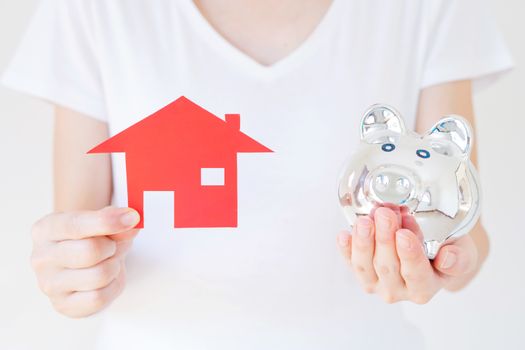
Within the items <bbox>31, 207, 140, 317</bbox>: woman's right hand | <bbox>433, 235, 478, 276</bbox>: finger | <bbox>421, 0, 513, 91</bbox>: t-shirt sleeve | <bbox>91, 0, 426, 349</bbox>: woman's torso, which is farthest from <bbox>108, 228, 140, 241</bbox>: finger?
<bbox>421, 0, 513, 91</bbox>: t-shirt sleeve

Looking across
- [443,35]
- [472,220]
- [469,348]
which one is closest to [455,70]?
[443,35]

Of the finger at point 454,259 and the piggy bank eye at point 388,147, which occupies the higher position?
the piggy bank eye at point 388,147

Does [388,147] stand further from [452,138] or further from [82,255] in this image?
[82,255]

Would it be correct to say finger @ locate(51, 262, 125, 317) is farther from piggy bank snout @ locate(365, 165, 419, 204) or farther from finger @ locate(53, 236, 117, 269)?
piggy bank snout @ locate(365, 165, 419, 204)

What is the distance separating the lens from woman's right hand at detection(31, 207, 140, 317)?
0.49m

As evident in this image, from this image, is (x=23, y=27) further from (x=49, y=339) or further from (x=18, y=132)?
(x=49, y=339)

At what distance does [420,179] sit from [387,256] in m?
0.06

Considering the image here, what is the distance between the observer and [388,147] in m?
0.48

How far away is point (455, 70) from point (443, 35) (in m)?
0.04

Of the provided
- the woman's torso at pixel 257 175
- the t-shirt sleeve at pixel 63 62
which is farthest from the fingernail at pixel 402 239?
the t-shirt sleeve at pixel 63 62

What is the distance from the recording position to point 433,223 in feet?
1.57

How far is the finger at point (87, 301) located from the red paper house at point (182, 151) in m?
0.10

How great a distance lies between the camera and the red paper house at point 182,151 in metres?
0.50

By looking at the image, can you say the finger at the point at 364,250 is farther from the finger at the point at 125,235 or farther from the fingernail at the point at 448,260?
the finger at the point at 125,235
